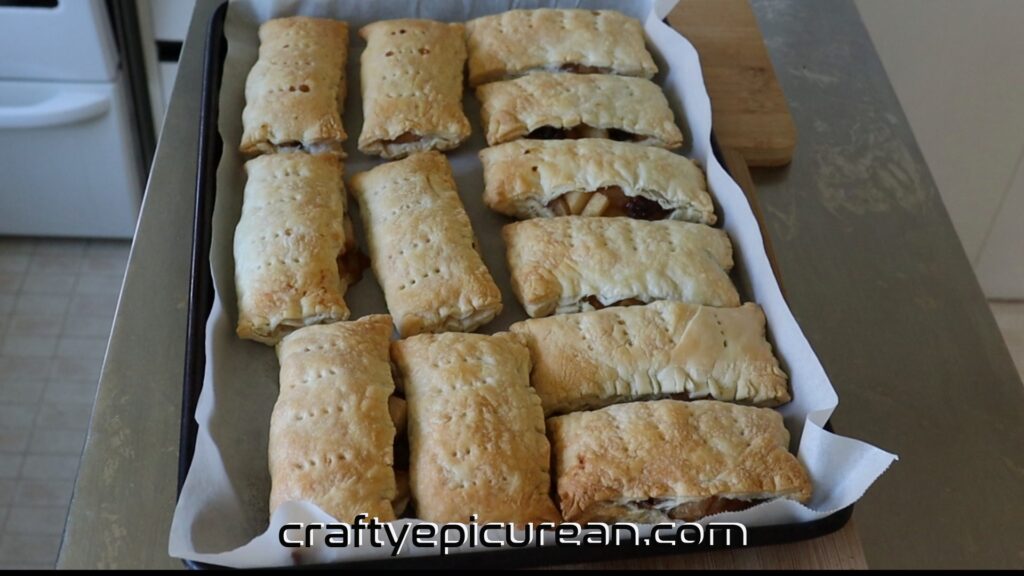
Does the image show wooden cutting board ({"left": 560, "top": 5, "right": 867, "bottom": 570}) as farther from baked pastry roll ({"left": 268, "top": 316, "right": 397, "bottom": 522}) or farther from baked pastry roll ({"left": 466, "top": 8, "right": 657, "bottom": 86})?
baked pastry roll ({"left": 268, "top": 316, "right": 397, "bottom": 522})

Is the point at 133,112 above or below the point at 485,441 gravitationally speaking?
below

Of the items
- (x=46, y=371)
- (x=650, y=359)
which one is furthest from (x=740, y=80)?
(x=46, y=371)

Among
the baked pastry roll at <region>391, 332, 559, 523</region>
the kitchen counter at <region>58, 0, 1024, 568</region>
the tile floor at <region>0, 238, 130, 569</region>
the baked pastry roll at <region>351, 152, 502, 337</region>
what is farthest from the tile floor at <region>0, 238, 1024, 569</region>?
the baked pastry roll at <region>391, 332, 559, 523</region>

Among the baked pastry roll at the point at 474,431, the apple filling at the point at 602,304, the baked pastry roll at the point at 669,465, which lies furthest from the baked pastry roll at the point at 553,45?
the baked pastry roll at the point at 669,465

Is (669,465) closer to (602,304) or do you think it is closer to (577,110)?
(602,304)

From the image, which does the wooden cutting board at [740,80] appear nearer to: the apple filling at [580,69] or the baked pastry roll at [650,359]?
the apple filling at [580,69]

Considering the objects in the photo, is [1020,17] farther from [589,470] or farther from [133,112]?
[133,112]

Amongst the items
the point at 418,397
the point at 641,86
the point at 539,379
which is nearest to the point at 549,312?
the point at 539,379
